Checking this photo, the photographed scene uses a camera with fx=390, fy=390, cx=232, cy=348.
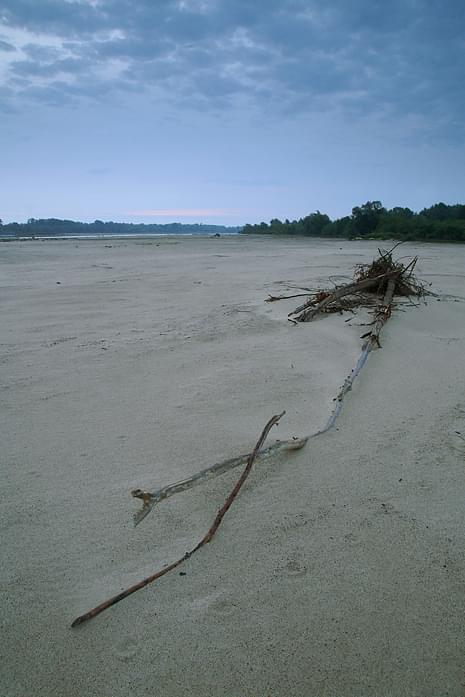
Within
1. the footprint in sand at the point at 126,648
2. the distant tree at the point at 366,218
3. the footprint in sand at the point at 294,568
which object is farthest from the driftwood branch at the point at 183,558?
the distant tree at the point at 366,218

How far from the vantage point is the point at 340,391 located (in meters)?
2.37

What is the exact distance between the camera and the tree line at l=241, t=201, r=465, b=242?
1134 inches

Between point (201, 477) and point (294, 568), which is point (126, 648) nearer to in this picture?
point (294, 568)

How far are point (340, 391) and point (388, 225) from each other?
124 ft

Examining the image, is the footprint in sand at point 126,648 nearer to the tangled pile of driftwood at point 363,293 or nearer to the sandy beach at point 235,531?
the sandy beach at point 235,531

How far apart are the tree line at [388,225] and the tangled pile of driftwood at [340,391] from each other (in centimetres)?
2658

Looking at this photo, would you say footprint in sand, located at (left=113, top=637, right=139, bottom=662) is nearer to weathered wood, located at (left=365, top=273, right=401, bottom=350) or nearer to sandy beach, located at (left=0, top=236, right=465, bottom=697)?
sandy beach, located at (left=0, top=236, right=465, bottom=697)

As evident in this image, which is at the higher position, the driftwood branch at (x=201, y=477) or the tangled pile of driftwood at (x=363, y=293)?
the tangled pile of driftwood at (x=363, y=293)

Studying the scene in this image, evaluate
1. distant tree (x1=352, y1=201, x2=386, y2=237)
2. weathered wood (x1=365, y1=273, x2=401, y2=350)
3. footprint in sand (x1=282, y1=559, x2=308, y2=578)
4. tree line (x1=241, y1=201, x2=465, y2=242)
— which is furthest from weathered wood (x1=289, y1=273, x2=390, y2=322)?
distant tree (x1=352, y1=201, x2=386, y2=237)

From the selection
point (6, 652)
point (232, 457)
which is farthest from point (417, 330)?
point (6, 652)

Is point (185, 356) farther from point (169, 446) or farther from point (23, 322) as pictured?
point (23, 322)

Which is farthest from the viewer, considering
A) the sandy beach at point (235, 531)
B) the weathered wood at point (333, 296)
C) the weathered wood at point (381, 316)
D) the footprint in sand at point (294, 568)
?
the weathered wood at point (333, 296)

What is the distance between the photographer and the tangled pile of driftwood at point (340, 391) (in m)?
1.22

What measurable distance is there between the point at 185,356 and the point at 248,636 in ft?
7.00
